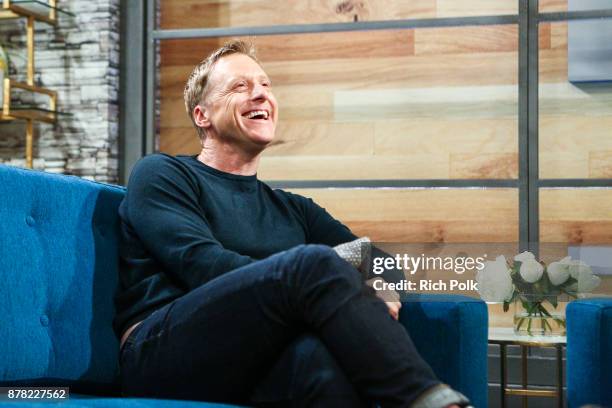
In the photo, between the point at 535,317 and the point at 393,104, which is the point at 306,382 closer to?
the point at 535,317

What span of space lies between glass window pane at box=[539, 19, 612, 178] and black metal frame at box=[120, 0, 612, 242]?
0.03 meters

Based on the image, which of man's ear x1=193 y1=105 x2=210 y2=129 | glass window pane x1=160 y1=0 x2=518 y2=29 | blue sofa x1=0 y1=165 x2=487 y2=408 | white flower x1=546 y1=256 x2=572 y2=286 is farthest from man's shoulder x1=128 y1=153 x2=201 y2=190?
glass window pane x1=160 y1=0 x2=518 y2=29

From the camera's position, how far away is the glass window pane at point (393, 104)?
11.3 feet

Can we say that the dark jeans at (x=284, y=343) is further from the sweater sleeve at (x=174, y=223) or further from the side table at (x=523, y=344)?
the side table at (x=523, y=344)

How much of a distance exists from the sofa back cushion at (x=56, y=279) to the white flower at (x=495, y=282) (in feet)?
3.14

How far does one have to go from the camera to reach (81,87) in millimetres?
3658

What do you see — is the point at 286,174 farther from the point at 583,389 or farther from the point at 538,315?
Result: the point at 583,389

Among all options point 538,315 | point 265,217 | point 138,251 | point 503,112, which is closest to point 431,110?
point 503,112

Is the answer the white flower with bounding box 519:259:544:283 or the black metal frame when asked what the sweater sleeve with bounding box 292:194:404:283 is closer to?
the white flower with bounding box 519:259:544:283

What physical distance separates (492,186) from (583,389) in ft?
4.70

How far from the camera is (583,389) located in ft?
6.75

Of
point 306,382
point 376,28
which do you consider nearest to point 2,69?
point 376,28

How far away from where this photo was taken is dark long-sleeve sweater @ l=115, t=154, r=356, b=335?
181 centimetres

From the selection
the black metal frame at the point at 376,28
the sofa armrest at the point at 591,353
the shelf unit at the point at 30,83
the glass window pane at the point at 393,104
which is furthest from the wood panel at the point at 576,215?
the shelf unit at the point at 30,83
